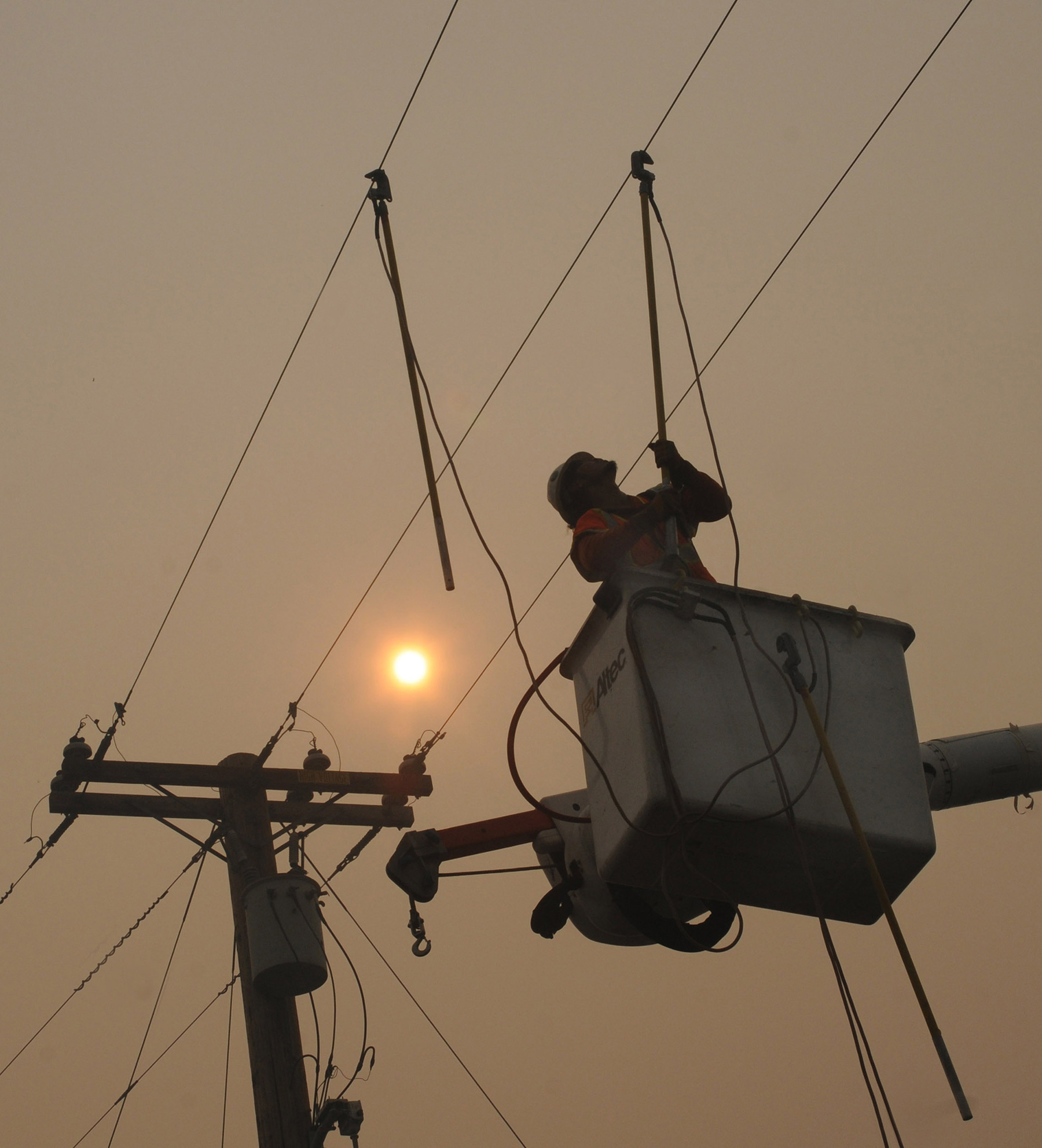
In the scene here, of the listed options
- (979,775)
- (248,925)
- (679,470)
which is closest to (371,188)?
(679,470)

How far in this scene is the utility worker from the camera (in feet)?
15.4

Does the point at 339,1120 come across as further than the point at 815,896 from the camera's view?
Yes

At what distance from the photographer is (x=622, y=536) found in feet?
15.4

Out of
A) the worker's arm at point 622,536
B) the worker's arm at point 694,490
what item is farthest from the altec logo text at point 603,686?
the worker's arm at point 694,490

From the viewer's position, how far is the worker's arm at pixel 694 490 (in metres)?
4.64

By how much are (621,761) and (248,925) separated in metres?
4.70

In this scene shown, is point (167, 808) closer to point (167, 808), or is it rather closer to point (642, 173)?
point (167, 808)

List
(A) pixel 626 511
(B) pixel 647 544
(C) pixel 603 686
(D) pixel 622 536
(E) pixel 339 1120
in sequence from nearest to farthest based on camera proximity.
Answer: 1. (C) pixel 603 686
2. (D) pixel 622 536
3. (B) pixel 647 544
4. (A) pixel 626 511
5. (E) pixel 339 1120

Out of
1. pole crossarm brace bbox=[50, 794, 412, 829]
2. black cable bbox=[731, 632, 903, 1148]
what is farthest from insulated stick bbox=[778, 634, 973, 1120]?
pole crossarm brace bbox=[50, 794, 412, 829]

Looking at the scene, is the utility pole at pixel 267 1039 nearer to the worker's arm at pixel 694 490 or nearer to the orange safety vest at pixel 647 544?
the orange safety vest at pixel 647 544

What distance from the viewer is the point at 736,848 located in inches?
161

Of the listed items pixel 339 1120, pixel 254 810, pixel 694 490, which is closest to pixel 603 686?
pixel 694 490

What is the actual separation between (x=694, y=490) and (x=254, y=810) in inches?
206

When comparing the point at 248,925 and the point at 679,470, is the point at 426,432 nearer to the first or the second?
the point at 679,470
